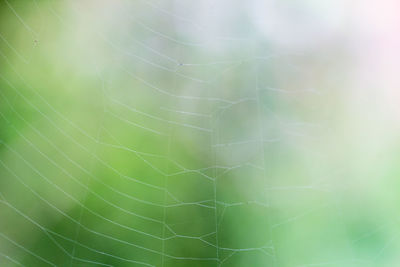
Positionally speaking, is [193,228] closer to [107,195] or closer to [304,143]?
[107,195]

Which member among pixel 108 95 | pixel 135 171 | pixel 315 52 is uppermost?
pixel 315 52

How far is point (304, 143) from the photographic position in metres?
0.94

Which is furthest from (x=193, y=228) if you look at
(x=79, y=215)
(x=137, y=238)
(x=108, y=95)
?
(x=108, y=95)

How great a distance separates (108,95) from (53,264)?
15.8 inches

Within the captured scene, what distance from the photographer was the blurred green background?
33.8 inches

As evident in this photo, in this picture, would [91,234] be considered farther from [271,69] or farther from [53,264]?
[271,69]

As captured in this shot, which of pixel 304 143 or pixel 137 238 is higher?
pixel 304 143

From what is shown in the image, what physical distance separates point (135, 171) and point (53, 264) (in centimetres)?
26

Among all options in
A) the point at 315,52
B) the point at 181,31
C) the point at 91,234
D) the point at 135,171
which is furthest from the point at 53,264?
the point at 315,52

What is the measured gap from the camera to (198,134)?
0.97 m

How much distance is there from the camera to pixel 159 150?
93 centimetres

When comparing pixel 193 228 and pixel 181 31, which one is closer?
pixel 193 228

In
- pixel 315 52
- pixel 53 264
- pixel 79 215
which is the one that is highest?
pixel 315 52

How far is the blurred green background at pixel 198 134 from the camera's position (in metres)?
0.86
